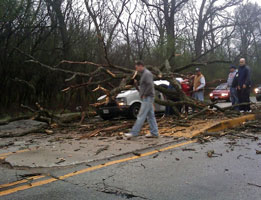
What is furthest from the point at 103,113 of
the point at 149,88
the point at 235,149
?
the point at 235,149

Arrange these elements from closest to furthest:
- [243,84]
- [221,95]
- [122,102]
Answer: [243,84]
[122,102]
[221,95]

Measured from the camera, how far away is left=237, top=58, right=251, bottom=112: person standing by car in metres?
10.6

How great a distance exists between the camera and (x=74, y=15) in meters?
17.0

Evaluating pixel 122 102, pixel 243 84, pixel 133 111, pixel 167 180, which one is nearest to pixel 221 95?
pixel 243 84

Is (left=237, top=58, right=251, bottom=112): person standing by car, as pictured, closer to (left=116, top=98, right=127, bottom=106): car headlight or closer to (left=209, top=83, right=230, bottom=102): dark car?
(left=116, top=98, right=127, bottom=106): car headlight

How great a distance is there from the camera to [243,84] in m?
10.6

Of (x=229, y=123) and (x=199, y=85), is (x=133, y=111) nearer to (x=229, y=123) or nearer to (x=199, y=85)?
(x=199, y=85)

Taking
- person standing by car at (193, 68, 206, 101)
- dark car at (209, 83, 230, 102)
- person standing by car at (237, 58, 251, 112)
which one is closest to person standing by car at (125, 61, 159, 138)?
person standing by car at (193, 68, 206, 101)

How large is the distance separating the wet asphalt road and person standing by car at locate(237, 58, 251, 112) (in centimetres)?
522

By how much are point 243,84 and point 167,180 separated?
23.9 ft

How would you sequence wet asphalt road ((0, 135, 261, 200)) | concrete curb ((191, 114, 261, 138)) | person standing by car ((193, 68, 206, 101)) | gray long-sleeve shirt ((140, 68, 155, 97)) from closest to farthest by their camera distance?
1. wet asphalt road ((0, 135, 261, 200))
2. gray long-sleeve shirt ((140, 68, 155, 97))
3. concrete curb ((191, 114, 261, 138))
4. person standing by car ((193, 68, 206, 101))

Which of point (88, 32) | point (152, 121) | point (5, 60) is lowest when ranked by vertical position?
point (152, 121)

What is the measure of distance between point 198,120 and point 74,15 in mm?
10464

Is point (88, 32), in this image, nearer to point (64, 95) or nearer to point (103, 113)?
point (64, 95)
